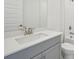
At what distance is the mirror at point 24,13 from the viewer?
5.78 ft

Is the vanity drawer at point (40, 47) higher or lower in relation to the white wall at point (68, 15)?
lower

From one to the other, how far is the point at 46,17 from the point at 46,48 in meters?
1.28

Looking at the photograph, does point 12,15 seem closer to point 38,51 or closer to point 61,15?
point 38,51

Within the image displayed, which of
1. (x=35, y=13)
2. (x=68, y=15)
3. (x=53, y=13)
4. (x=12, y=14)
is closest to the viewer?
(x=12, y=14)

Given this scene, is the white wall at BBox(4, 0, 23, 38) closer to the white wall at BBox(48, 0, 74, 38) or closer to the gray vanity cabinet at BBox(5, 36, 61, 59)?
the gray vanity cabinet at BBox(5, 36, 61, 59)

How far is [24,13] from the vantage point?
A: 213cm

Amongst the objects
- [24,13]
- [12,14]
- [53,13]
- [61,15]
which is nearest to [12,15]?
[12,14]

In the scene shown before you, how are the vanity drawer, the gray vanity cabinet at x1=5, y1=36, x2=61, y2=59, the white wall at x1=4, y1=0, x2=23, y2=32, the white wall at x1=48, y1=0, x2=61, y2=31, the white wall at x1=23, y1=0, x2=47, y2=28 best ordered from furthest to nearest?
the white wall at x1=48, y1=0, x2=61, y2=31, the white wall at x1=23, y1=0, x2=47, y2=28, the white wall at x1=4, y1=0, x2=23, y2=32, the vanity drawer, the gray vanity cabinet at x1=5, y1=36, x2=61, y2=59

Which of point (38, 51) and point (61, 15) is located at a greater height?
point (61, 15)

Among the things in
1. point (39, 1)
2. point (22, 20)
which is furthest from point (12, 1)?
point (39, 1)

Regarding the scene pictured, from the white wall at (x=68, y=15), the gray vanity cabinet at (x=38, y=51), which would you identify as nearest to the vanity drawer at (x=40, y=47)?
the gray vanity cabinet at (x=38, y=51)

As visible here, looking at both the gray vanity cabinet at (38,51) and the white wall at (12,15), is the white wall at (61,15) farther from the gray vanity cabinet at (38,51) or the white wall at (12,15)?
the white wall at (12,15)

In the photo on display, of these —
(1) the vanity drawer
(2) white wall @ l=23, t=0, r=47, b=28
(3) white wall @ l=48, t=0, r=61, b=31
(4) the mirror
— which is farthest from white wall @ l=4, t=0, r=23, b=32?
(3) white wall @ l=48, t=0, r=61, b=31

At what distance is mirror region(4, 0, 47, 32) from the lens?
1762 mm
